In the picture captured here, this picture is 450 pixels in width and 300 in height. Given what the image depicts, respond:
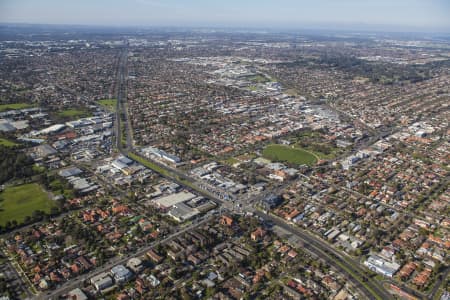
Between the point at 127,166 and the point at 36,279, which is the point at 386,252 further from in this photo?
the point at 127,166

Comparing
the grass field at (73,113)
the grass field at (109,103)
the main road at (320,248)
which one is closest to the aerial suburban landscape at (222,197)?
the main road at (320,248)

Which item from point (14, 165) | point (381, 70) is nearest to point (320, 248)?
point (14, 165)

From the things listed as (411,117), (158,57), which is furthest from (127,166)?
(158,57)

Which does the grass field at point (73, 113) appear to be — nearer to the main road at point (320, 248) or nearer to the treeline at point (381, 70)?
the main road at point (320, 248)

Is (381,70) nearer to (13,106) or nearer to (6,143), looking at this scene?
(13,106)

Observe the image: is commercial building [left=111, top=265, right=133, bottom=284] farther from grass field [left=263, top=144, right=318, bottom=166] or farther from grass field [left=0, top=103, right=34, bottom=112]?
grass field [left=0, top=103, right=34, bottom=112]
